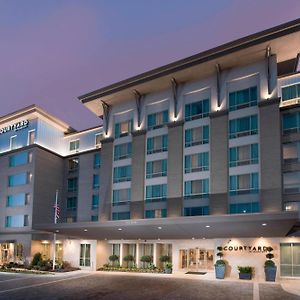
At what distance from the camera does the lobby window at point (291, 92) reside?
39.8 metres

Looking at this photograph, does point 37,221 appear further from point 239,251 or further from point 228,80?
point 228,80

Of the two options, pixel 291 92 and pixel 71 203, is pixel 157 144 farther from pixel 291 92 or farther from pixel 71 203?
pixel 71 203

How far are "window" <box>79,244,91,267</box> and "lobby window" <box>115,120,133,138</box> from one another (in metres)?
14.5

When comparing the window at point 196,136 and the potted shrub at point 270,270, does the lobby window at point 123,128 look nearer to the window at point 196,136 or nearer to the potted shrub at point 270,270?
the window at point 196,136

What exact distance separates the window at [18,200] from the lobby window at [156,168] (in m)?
18.2

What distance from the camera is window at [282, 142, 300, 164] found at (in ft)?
120

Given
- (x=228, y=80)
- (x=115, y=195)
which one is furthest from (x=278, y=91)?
(x=115, y=195)

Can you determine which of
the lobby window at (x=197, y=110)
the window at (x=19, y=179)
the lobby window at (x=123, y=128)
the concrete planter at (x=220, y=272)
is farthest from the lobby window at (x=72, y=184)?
the concrete planter at (x=220, y=272)

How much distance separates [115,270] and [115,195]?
8.97 m

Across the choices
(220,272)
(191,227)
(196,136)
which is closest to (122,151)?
(196,136)

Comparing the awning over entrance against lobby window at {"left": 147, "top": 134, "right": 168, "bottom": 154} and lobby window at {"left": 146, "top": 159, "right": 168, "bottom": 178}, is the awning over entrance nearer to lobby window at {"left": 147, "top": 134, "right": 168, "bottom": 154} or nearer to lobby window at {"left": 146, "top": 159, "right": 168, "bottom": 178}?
lobby window at {"left": 146, "top": 159, "right": 168, "bottom": 178}

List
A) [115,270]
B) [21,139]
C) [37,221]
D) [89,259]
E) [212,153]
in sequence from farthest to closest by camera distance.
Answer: [21,139] → [37,221] → [89,259] → [115,270] → [212,153]

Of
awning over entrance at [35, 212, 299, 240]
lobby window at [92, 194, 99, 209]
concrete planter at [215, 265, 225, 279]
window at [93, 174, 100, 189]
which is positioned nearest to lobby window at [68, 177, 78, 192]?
window at [93, 174, 100, 189]

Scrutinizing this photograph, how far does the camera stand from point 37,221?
50.0 meters
